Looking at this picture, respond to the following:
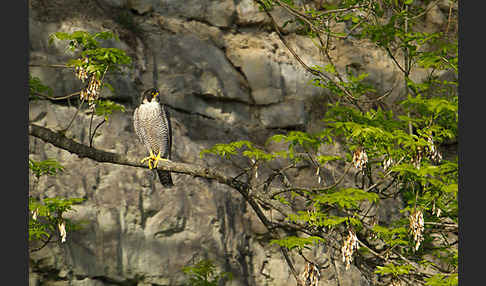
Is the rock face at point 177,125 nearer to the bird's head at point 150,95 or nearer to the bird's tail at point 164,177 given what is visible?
the bird's tail at point 164,177

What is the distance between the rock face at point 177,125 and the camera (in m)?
7.01

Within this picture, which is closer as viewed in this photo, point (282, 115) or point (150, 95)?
point (150, 95)

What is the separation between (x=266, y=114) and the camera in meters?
8.92

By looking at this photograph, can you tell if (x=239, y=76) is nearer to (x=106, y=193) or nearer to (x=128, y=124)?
(x=128, y=124)

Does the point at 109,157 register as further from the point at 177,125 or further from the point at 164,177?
the point at 177,125

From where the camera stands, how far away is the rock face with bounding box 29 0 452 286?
7012 millimetres

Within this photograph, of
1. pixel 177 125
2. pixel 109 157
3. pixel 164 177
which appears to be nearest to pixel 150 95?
pixel 164 177

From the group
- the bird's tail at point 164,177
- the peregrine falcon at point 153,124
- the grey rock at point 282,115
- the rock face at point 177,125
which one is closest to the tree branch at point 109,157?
the peregrine falcon at point 153,124

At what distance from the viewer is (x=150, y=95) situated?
5.79 metres

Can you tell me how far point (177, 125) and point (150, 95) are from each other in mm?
2269

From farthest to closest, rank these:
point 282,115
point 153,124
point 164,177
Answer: point 282,115, point 164,177, point 153,124

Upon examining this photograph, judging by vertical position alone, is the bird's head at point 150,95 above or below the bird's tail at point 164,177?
above

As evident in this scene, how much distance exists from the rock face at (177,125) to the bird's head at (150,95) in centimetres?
169

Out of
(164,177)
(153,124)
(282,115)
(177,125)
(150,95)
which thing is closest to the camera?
(150,95)
